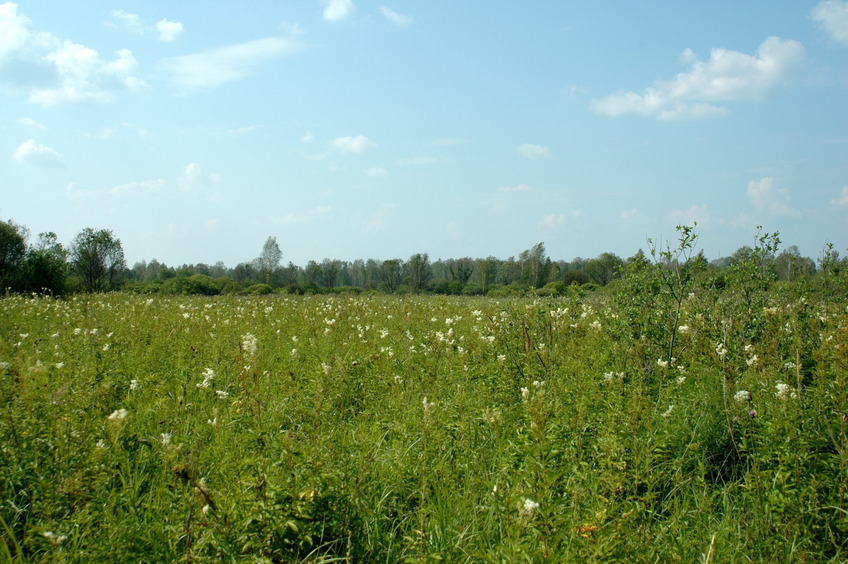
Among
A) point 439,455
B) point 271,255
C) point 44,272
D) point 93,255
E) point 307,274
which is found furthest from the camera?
point 307,274

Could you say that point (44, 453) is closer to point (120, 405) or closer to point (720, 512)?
point (120, 405)

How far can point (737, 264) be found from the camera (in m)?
7.19

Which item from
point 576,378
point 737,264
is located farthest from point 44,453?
point 737,264

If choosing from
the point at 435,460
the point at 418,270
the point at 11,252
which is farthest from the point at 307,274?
the point at 435,460

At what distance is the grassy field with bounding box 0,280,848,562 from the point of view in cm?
240

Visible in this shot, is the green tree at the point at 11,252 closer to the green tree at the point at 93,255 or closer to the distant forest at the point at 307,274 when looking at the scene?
the distant forest at the point at 307,274

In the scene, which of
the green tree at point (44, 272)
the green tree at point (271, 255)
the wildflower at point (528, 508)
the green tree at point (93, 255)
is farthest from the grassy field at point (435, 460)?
the green tree at point (271, 255)

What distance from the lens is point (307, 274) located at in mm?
101625

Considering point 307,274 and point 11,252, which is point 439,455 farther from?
point 307,274

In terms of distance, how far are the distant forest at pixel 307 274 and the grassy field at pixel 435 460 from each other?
2212mm

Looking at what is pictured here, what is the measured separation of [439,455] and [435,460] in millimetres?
44

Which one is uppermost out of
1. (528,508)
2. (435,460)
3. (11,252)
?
(11,252)

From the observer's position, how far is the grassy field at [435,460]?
2404mm

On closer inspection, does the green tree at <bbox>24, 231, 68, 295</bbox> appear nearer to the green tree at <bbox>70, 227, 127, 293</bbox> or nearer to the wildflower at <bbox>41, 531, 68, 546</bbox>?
the green tree at <bbox>70, 227, 127, 293</bbox>
